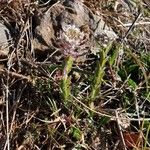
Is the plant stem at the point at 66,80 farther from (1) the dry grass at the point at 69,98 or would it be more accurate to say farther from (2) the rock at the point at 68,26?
(2) the rock at the point at 68,26

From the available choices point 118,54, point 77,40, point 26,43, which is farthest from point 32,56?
point 118,54

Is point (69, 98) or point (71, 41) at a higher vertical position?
point (71, 41)

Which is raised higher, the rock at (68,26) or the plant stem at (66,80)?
the rock at (68,26)

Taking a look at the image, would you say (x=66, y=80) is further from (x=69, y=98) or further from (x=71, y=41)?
(x=71, y=41)

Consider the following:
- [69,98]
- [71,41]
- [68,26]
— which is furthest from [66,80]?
[68,26]

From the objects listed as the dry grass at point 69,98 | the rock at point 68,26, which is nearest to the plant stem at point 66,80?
the dry grass at point 69,98

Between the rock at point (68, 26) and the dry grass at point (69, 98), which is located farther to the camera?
the rock at point (68, 26)

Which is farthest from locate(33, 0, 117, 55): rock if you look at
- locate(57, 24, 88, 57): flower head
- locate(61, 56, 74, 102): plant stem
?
locate(61, 56, 74, 102): plant stem

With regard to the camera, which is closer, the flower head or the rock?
the flower head

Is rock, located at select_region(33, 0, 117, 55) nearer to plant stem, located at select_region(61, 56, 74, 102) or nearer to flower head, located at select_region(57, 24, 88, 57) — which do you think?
flower head, located at select_region(57, 24, 88, 57)

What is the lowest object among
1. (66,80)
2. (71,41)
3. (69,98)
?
(69,98)

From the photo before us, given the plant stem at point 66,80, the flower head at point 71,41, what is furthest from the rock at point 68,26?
the plant stem at point 66,80
